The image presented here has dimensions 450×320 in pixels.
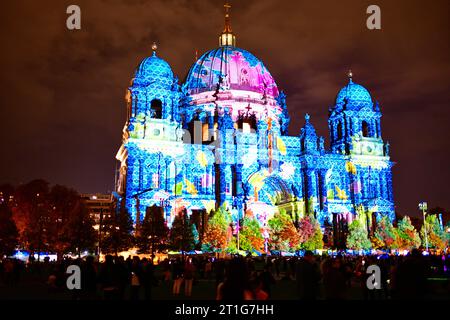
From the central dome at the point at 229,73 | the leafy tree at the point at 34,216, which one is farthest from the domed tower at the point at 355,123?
the leafy tree at the point at 34,216

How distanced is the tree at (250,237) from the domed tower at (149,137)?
40.2 feet

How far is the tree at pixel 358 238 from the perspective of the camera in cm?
6950

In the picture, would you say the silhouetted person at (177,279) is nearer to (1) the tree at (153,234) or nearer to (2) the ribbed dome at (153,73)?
(1) the tree at (153,234)

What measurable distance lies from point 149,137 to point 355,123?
119 feet

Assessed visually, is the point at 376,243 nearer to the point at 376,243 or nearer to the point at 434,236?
the point at 376,243

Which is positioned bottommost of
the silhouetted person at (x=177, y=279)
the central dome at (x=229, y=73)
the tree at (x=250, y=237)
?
the silhouetted person at (x=177, y=279)

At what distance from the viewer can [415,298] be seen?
11.2 metres

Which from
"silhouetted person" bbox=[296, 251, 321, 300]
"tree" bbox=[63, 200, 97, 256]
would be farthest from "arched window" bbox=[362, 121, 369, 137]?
"silhouetted person" bbox=[296, 251, 321, 300]

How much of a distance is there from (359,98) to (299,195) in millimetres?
22554

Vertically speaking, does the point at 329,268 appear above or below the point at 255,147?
below

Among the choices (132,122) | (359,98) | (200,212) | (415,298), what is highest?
(359,98)

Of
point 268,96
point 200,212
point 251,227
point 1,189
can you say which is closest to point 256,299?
point 251,227

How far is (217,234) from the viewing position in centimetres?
6228

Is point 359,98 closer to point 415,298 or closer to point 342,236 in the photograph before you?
point 342,236
